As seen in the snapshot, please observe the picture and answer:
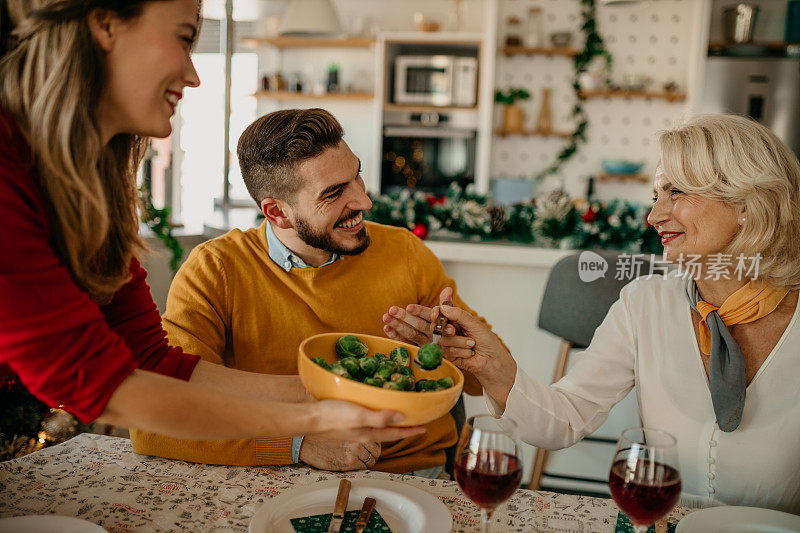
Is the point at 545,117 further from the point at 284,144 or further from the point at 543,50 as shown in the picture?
the point at 284,144

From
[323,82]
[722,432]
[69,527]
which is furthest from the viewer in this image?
[323,82]

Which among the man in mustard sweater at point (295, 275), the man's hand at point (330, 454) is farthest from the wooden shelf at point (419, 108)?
the man's hand at point (330, 454)

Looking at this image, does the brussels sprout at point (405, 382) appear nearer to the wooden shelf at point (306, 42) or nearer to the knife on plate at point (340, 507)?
the knife on plate at point (340, 507)

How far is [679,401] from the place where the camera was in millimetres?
1448

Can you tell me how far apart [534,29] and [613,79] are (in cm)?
83

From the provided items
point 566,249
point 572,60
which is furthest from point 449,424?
point 572,60

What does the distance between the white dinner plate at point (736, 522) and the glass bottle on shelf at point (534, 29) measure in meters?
5.34

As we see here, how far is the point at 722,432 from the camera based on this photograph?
1.40m

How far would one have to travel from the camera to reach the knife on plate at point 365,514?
0.95 m

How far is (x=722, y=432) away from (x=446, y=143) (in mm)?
4773

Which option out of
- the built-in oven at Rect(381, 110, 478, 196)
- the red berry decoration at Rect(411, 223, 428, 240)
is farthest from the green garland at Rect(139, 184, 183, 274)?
the built-in oven at Rect(381, 110, 478, 196)

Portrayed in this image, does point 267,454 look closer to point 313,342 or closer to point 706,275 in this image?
point 313,342

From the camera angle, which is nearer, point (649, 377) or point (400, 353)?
point (400, 353)

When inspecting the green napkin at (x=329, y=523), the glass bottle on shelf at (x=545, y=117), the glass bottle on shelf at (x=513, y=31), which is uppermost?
the glass bottle on shelf at (x=513, y=31)
